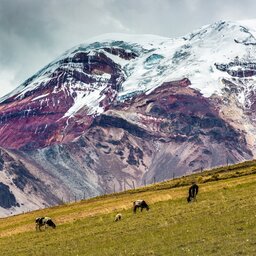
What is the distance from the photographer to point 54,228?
70.9 meters

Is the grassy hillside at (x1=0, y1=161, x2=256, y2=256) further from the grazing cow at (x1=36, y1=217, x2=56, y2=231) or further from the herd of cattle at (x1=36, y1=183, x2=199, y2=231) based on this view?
the grazing cow at (x1=36, y1=217, x2=56, y2=231)

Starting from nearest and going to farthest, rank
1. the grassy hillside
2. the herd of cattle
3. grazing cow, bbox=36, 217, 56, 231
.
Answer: the grassy hillside, the herd of cattle, grazing cow, bbox=36, 217, 56, 231

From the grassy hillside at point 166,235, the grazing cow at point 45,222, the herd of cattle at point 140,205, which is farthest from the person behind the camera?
the grazing cow at point 45,222

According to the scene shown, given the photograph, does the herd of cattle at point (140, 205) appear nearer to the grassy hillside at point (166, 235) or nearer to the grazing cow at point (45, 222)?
the grazing cow at point (45, 222)

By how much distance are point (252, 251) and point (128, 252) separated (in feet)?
34.2

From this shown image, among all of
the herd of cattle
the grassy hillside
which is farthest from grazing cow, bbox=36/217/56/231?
the grassy hillside

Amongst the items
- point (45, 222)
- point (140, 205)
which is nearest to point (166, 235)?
point (140, 205)

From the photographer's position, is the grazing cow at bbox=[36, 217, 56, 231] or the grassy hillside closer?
the grassy hillside

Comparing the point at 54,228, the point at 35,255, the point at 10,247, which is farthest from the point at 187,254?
the point at 54,228

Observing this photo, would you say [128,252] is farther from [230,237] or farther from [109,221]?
[109,221]

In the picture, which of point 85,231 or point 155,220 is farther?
point 85,231

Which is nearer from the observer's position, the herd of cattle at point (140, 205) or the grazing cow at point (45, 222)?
the herd of cattle at point (140, 205)

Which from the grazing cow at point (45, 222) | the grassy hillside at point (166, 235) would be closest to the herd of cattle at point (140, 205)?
the grazing cow at point (45, 222)

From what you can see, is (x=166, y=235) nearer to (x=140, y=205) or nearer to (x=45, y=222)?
(x=140, y=205)
